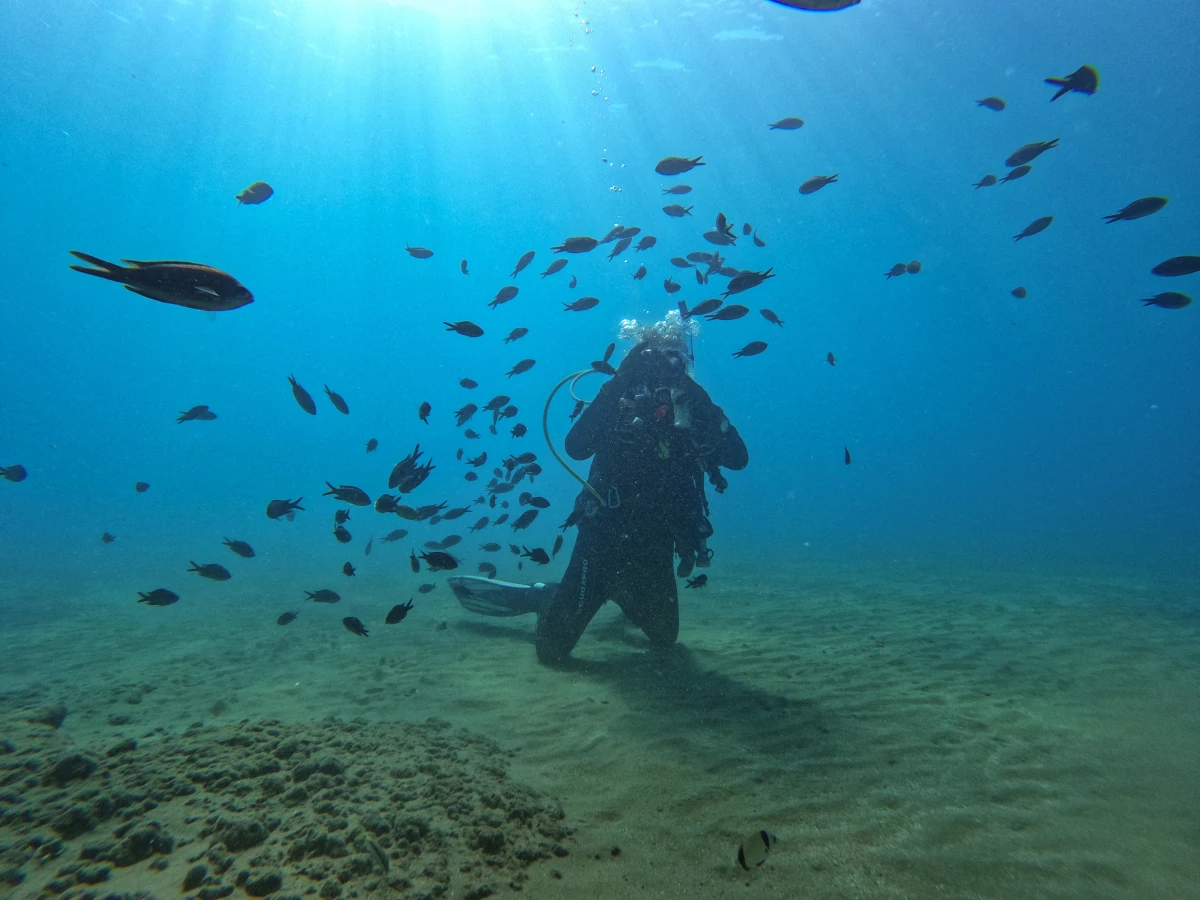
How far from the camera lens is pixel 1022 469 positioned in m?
96.1

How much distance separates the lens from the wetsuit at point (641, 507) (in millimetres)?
5977

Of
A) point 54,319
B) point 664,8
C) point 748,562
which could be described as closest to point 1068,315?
point 664,8

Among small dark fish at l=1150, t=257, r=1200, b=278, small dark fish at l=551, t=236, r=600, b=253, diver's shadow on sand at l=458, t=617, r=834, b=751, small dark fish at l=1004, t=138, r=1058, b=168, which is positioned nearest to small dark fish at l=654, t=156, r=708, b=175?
small dark fish at l=551, t=236, r=600, b=253

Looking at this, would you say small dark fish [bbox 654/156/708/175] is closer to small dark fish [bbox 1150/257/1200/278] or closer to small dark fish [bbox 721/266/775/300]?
small dark fish [bbox 721/266/775/300]

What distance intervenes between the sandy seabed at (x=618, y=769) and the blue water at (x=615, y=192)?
9.18m

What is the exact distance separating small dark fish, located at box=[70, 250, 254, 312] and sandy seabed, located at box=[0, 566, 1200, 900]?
2.55 m

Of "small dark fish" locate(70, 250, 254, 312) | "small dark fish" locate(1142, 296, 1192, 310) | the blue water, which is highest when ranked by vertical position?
the blue water

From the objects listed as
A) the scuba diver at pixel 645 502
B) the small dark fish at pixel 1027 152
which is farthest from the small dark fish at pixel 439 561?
the small dark fish at pixel 1027 152

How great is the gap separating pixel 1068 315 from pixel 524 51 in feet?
350

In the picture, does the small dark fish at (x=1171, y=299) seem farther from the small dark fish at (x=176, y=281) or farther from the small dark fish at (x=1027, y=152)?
the small dark fish at (x=176, y=281)

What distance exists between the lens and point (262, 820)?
2.60 metres

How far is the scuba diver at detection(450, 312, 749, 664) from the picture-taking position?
5984 millimetres

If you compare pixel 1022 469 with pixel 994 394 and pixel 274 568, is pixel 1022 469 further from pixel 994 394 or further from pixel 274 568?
pixel 274 568

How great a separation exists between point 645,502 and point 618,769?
3.05 meters
